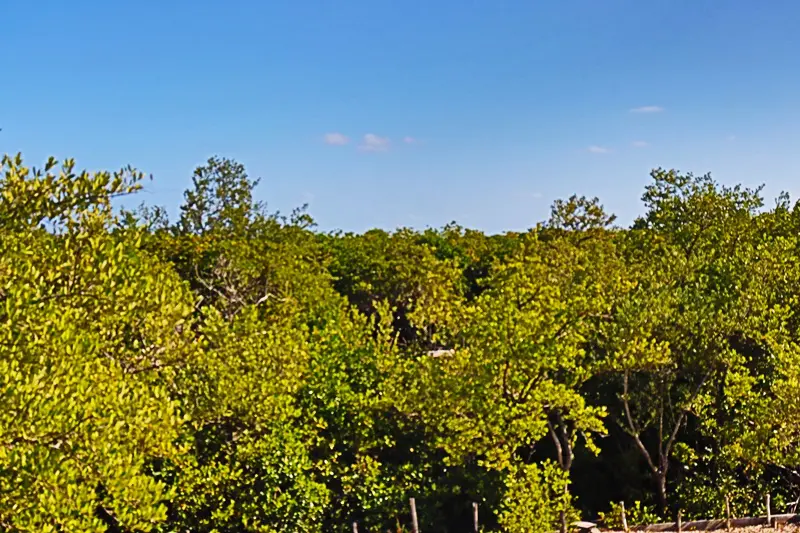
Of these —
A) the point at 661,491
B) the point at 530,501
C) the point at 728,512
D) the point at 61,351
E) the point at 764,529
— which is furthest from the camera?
the point at 661,491

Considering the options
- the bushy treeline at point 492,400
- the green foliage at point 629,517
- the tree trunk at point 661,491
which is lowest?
the green foliage at point 629,517

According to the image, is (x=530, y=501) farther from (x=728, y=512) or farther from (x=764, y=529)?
(x=764, y=529)

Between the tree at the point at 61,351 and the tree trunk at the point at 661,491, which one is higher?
the tree at the point at 61,351

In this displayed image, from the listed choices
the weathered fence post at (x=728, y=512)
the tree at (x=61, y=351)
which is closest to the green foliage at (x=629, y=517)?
the weathered fence post at (x=728, y=512)

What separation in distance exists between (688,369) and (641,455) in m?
3.99

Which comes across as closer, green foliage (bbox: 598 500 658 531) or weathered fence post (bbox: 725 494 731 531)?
weathered fence post (bbox: 725 494 731 531)

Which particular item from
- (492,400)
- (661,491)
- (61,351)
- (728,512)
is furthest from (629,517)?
(61,351)

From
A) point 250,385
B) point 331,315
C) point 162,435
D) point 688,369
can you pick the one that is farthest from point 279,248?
point 162,435

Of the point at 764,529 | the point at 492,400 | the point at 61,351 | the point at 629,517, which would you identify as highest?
the point at 61,351

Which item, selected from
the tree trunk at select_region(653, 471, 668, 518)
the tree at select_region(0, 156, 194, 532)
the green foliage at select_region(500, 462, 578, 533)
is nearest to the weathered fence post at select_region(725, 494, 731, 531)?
the tree trunk at select_region(653, 471, 668, 518)

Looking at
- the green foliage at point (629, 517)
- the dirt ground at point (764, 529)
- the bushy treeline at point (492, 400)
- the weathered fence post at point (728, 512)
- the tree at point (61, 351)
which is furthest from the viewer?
the green foliage at point (629, 517)

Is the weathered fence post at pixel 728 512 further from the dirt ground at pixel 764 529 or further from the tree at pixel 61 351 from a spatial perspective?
the tree at pixel 61 351

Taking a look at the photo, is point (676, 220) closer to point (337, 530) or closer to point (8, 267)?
point (337, 530)

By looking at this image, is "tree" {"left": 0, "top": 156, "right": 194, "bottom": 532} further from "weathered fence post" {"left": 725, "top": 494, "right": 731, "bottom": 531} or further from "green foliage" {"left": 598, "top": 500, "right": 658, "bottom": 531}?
"weathered fence post" {"left": 725, "top": 494, "right": 731, "bottom": 531}
